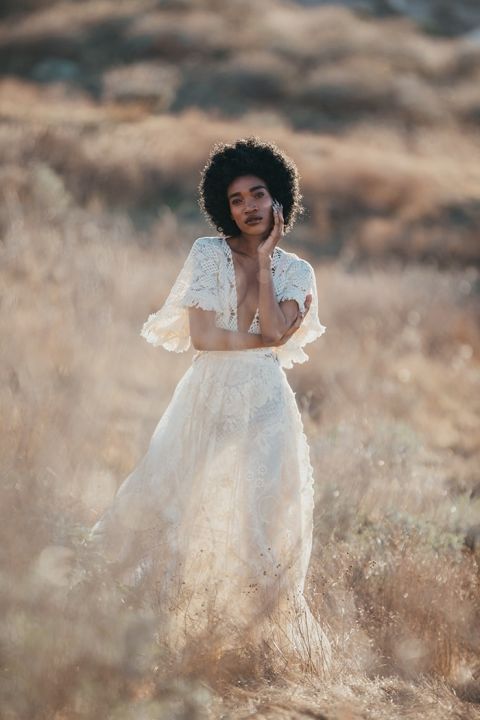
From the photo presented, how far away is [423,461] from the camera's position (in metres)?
8.09

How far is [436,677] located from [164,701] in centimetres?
169

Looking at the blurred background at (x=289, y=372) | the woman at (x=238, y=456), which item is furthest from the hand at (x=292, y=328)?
the blurred background at (x=289, y=372)

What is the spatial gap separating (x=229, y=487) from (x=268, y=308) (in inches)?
30.3

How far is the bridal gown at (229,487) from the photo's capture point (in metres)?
3.51

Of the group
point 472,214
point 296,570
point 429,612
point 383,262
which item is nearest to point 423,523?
point 429,612

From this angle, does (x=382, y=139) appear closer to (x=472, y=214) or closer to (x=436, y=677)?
(x=472, y=214)

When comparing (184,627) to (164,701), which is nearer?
(164,701)

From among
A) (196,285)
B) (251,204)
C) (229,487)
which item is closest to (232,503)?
(229,487)

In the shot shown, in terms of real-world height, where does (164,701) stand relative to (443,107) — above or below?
below

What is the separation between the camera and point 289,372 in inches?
388

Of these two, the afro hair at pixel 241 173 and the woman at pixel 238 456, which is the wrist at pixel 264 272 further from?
the afro hair at pixel 241 173

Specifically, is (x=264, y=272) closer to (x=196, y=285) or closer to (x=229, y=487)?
(x=196, y=285)

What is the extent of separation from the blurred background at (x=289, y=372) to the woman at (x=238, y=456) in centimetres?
29

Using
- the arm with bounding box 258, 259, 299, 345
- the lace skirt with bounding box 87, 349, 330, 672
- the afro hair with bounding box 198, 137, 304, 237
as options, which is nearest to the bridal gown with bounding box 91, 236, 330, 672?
the lace skirt with bounding box 87, 349, 330, 672
